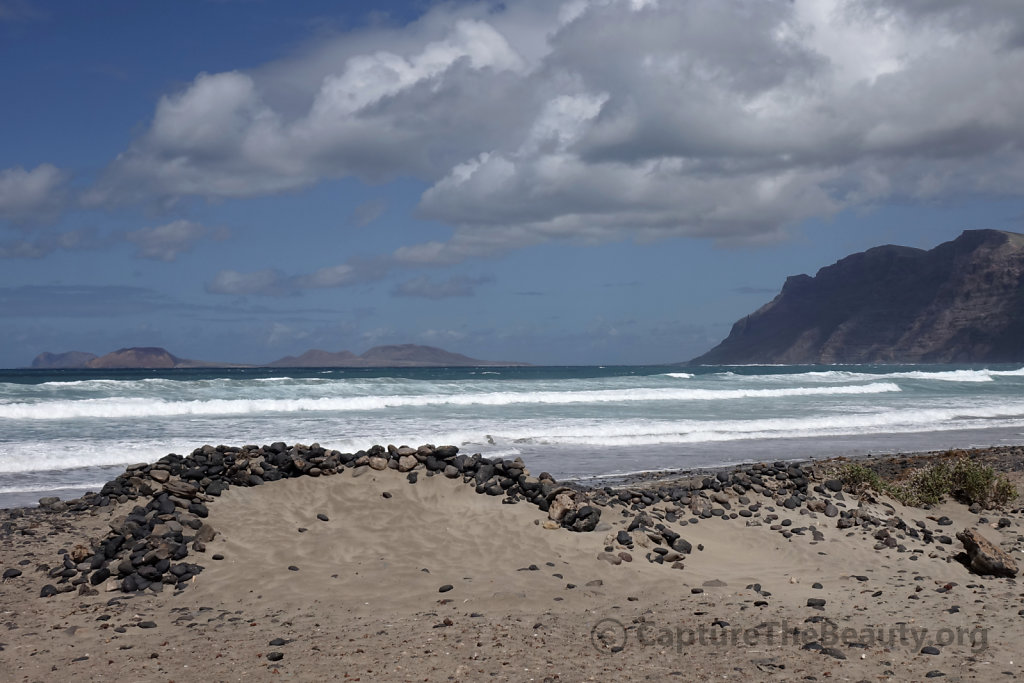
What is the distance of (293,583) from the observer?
6.40 m

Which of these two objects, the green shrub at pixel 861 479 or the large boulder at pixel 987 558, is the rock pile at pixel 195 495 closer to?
the large boulder at pixel 987 558

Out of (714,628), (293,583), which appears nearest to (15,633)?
(293,583)

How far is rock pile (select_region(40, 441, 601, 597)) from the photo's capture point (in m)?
6.59

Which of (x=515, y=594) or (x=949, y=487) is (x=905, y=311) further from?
(x=515, y=594)

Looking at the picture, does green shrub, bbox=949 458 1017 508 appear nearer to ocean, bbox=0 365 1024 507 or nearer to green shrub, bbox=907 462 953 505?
green shrub, bbox=907 462 953 505

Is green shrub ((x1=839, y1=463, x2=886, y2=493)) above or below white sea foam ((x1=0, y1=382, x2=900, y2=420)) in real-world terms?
below

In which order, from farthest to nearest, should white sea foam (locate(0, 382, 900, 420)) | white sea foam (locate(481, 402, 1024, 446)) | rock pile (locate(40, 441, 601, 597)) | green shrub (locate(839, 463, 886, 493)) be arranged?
white sea foam (locate(0, 382, 900, 420))
white sea foam (locate(481, 402, 1024, 446))
green shrub (locate(839, 463, 886, 493))
rock pile (locate(40, 441, 601, 597))

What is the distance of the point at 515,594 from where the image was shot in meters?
6.03

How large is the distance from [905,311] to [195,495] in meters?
179

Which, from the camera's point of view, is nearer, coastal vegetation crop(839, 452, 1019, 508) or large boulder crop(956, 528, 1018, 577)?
large boulder crop(956, 528, 1018, 577)

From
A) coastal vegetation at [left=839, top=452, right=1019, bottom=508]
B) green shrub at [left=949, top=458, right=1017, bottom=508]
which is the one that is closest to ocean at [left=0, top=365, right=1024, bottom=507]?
coastal vegetation at [left=839, top=452, right=1019, bottom=508]

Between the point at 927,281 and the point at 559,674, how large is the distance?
183 meters

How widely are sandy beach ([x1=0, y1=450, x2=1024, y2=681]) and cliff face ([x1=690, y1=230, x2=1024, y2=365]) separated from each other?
157120mm

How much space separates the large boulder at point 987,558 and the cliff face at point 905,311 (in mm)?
156522
